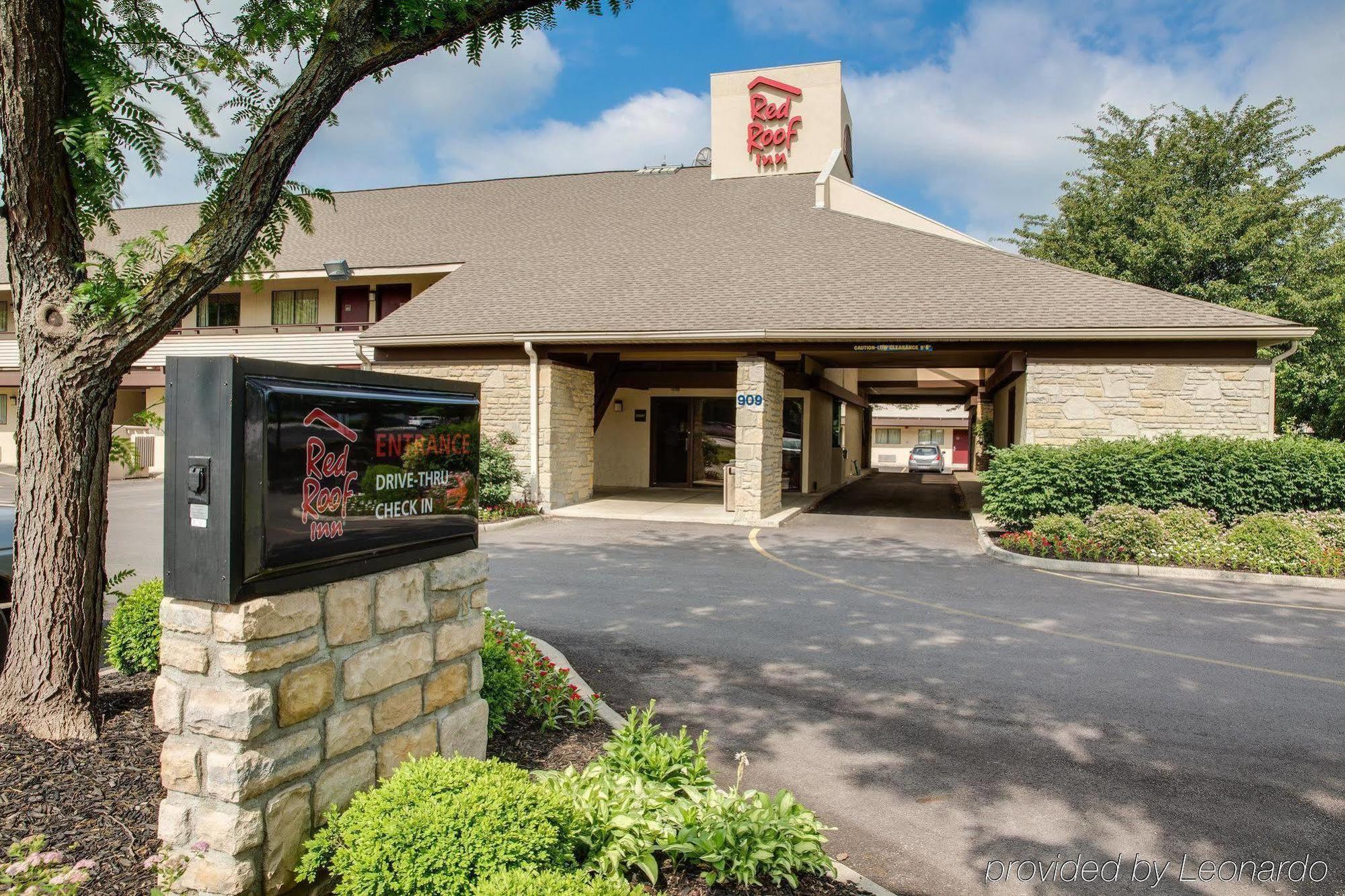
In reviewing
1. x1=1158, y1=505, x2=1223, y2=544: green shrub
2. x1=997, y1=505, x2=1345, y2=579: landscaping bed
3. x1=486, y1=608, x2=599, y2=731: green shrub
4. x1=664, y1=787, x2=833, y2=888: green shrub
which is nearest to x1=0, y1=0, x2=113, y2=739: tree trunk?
x1=486, y1=608, x2=599, y2=731: green shrub

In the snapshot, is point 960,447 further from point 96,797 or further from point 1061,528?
point 96,797

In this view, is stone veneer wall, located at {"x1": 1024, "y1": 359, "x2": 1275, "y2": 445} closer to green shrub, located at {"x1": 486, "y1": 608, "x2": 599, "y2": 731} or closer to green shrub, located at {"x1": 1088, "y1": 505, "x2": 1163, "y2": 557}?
green shrub, located at {"x1": 1088, "y1": 505, "x2": 1163, "y2": 557}

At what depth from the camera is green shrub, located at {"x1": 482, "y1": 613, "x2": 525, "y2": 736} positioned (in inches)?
179

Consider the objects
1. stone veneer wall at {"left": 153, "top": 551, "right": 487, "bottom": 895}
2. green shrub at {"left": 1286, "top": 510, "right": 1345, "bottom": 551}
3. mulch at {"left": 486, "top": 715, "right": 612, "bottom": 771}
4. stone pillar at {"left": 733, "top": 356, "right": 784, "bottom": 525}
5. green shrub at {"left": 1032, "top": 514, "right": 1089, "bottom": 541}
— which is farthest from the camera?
stone pillar at {"left": 733, "top": 356, "right": 784, "bottom": 525}

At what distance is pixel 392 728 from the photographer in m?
3.43

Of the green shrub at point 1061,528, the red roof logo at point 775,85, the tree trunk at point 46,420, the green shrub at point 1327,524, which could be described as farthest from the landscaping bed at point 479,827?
the red roof logo at point 775,85

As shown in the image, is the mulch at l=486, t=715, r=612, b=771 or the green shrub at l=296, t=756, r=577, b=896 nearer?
the green shrub at l=296, t=756, r=577, b=896

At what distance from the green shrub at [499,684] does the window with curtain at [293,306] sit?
2304 centimetres

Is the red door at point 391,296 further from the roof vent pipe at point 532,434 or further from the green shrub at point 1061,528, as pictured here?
the green shrub at point 1061,528

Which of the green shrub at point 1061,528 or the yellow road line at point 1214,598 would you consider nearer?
the yellow road line at point 1214,598

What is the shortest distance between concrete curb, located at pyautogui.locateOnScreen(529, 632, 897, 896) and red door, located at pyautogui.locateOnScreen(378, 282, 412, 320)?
62.8 feet

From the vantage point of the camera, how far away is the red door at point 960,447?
5284 centimetres

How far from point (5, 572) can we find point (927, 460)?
133 feet

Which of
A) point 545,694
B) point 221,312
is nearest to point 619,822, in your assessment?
point 545,694
